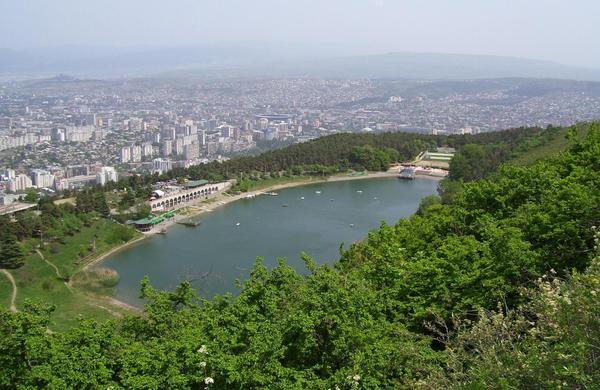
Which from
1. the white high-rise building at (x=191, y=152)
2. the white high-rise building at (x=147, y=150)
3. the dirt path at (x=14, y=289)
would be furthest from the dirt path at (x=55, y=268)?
the white high-rise building at (x=147, y=150)

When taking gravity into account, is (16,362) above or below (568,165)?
below

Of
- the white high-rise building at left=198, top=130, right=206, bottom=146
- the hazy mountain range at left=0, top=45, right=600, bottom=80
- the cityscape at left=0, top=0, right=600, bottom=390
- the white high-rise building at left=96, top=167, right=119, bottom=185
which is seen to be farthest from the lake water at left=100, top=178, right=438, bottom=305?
the hazy mountain range at left=0, top=45, right=600, bottom=80

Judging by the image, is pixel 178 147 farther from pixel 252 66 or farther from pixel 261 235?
pixel 252 66

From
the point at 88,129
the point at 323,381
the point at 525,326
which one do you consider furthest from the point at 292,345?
the point at 88,129

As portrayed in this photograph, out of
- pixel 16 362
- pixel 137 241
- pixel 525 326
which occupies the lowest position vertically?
pixel 137 241

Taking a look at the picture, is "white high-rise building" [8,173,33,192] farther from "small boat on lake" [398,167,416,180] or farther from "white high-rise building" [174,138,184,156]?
"small boat on lake" [398,167,416,180]

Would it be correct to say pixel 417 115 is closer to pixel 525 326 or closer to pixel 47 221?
pixel 47 221

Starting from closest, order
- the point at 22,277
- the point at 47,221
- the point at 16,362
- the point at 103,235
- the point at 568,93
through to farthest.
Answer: the point at 16,362 < the point at 22,277 < the point at 47,221 < the point at 103,235 < the point at 568,93
